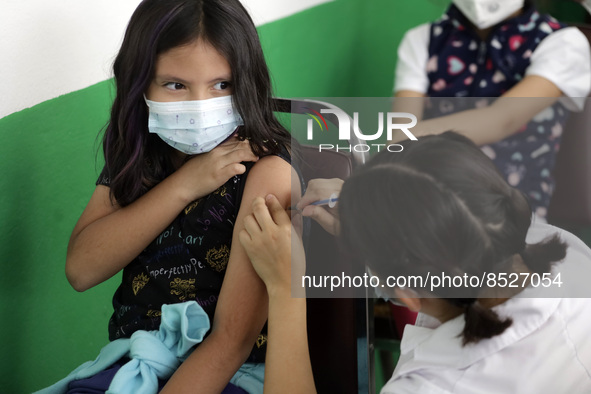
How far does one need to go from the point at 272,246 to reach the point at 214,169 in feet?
0.67

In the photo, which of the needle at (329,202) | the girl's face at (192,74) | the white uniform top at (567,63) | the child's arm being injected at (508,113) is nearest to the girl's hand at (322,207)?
the needle at (329,202)

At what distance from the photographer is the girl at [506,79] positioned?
1.87m

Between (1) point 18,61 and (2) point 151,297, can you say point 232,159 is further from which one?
(1) point 18,61

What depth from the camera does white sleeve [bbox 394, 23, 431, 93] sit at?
2117 mm

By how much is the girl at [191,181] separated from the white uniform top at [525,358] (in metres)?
0.30

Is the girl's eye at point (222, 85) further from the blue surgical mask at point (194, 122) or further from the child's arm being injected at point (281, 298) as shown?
the child's arm being injected at point (281, 298)

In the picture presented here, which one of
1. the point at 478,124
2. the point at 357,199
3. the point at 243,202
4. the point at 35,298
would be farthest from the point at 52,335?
the point at 478,124

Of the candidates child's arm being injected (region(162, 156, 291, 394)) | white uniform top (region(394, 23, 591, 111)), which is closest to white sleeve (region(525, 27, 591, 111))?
white uniform top (region(394, 23, 591, 111))

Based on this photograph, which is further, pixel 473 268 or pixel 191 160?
pixel 191 160

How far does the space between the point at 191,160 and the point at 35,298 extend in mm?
520

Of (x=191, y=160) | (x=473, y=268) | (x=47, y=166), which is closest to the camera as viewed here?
(x=473, y=268)

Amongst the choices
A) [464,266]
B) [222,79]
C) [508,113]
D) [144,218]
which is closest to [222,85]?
[222,79]

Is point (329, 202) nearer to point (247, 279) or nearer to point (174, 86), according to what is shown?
point (247, 279)

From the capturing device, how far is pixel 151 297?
3.77ft
